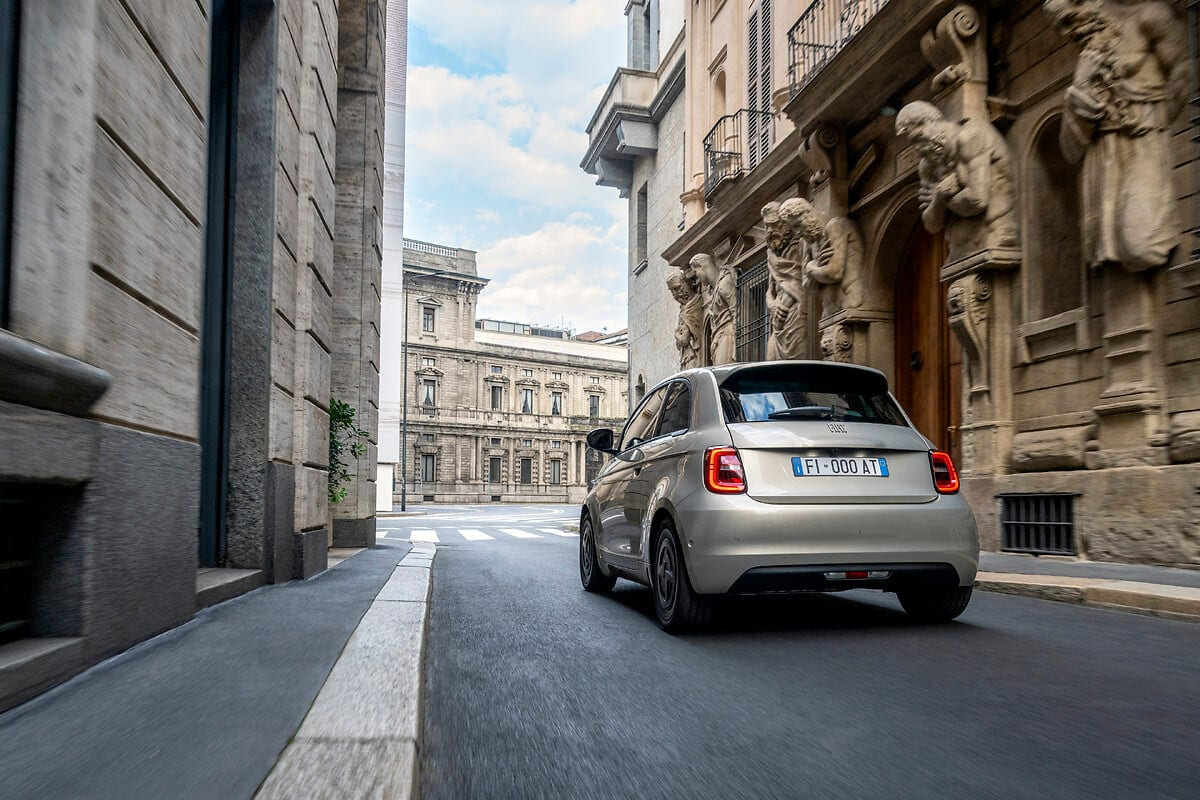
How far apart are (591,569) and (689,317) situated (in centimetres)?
1461

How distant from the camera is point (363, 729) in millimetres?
2584

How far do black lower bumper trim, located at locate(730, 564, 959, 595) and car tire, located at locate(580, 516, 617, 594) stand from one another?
8.40ft

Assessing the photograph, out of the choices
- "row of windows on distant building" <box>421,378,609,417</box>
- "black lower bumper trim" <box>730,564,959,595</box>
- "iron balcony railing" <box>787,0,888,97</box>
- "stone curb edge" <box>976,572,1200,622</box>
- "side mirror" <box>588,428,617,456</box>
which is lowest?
"stone curb edge" <box>976,572,1200,622</box>

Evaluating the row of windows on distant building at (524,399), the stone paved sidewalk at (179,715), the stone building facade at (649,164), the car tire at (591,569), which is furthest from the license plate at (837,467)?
the row of windows on distant building at (524,399)

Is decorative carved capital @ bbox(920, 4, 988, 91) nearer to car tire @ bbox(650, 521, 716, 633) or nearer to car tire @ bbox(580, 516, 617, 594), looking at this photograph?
car tire @ bbox(580, 516, 617, 594)

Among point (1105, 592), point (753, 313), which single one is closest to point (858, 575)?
point (1105, 592)

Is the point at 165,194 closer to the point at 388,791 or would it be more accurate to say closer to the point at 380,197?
the point at 388,791

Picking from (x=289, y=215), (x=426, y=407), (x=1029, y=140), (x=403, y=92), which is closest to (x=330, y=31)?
(x=289, y=215)

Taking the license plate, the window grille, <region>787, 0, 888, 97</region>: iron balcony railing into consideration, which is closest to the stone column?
<region>787, 0, 888, 97</region>: iron balcony railing

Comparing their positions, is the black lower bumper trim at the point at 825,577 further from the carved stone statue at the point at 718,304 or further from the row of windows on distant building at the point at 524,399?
the row of windows on distant building at the point at 524,399

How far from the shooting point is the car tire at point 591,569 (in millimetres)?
7496

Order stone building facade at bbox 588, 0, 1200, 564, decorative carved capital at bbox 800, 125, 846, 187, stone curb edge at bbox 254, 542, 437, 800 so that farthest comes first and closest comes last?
decorative carved capital at bbox 800, 125, 846, 187 → stone building facade at bbox 588, 0, 1200, 564 → stone curb edge at bbox 254, 542, 437, 800

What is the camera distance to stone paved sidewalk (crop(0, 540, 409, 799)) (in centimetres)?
219

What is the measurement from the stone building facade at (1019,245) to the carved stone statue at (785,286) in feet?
0.13
